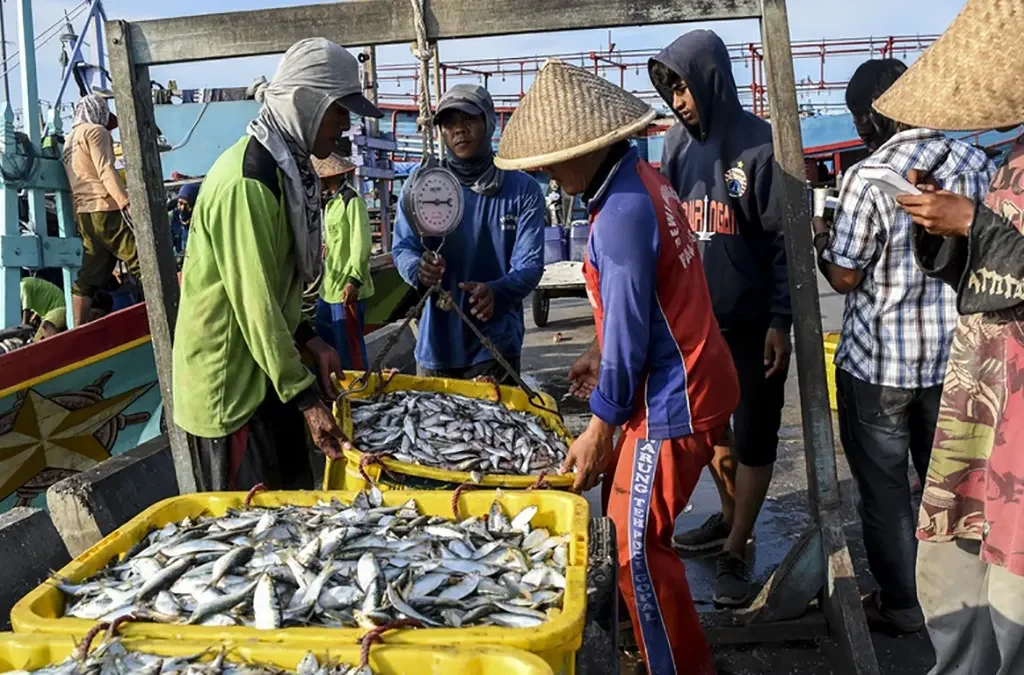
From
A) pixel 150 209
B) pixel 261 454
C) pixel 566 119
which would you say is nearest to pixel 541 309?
pixel 150 209

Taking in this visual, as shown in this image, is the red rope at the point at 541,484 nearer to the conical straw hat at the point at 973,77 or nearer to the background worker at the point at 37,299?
the conical straw hat at the point at 973,77

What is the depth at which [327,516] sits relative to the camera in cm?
244

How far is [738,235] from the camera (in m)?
3.63

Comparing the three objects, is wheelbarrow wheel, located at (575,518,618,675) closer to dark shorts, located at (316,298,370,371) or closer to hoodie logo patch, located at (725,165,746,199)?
hoodie logo patch, located at (725,165,746,199)

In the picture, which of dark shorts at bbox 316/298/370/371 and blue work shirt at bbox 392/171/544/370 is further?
dark shorts at bbox 316/298/370/371

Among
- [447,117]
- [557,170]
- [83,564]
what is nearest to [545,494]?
[557,170]

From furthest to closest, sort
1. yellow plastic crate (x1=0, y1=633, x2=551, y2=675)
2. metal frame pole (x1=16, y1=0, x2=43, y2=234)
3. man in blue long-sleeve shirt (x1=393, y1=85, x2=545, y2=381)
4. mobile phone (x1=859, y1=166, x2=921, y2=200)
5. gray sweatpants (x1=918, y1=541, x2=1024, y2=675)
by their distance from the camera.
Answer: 1. metal frame pole (x1=16, y1=0, x2=43, y2=234)
2. man in blue long-sleeve shirt (x1=393, y1=85, x2=545, y2=381)
3. gray sweatpants (x1=918, y1=541, x2=1024, y2=675)
4. mobile phone (x1=859, y1=166, x2=921, y2=200)
5. yellow plastic crate (x1=0, y1=633, x2=551, y2=675)

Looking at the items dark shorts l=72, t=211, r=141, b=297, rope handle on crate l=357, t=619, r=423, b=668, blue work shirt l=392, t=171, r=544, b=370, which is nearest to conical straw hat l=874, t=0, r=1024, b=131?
rope handle on crate l=357, t=619, r=423, b=668

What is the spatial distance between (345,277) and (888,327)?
14.7 ft

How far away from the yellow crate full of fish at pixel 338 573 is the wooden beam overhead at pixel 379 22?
1.81 metres

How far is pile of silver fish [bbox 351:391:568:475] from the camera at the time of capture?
10.5 ft

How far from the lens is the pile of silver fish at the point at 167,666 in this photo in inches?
65.2

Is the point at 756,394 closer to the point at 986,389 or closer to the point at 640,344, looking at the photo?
the point at 640,344

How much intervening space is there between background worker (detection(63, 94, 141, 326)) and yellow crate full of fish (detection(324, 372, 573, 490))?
4.32 metres
